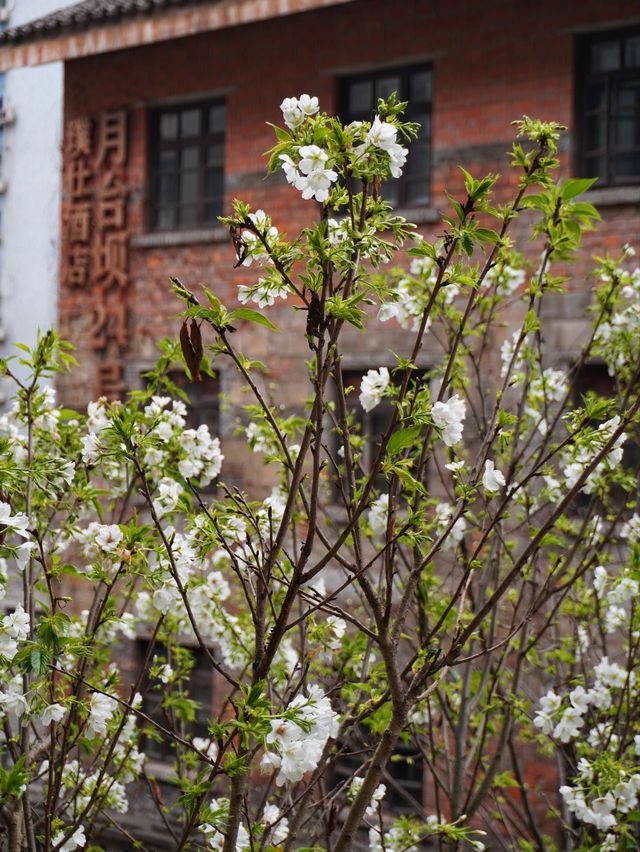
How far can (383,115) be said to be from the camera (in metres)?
3.48

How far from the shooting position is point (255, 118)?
34.5ft

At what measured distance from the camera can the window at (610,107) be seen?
8914 millimetres

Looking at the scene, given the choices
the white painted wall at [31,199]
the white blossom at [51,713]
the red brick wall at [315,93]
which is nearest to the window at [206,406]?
the red brick wall at [315,93]

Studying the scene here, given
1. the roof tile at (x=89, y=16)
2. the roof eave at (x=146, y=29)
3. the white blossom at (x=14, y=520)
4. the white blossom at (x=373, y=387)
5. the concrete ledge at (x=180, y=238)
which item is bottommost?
the white blossom at (x=14, y=520)

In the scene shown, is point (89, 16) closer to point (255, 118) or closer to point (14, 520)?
point (255, 118)

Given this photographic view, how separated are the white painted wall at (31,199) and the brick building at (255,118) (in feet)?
3.72

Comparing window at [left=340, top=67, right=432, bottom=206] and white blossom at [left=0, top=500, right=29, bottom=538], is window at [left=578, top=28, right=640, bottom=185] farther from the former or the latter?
white blossom at [left=0, top=500, right=29, bottom=538]

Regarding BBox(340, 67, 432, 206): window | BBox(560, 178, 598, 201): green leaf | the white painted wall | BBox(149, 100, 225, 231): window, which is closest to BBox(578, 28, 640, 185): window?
BBox(340, 67, 432, 206): window

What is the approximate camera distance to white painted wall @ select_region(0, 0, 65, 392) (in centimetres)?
1259

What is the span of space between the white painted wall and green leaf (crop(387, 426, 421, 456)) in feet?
31.2

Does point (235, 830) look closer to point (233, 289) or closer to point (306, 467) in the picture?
point (306, 467)

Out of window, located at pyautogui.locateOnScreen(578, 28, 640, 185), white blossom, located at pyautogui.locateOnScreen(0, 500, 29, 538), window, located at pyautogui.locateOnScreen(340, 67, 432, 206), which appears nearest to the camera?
white blossom, located at pyautogui.locateOnScreen(0, 500, 29, 538)

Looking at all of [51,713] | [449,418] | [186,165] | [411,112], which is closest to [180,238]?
[186,165]

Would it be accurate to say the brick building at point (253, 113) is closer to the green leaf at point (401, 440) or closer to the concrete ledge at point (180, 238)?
the concrete ledge at point (180, 238)
